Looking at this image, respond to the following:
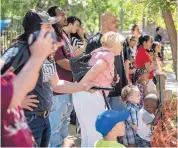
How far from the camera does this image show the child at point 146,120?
5906 mm

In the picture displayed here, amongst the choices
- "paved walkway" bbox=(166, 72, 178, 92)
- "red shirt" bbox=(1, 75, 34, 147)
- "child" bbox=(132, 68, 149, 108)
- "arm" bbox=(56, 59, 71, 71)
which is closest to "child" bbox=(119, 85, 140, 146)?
"arm" bbox=(56, 59, 71, 71)

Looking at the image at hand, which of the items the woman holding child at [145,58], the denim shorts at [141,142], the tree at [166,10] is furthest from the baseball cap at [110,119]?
the woman holding child at [145,58]

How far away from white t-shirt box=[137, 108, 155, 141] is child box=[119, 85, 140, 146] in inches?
2.7

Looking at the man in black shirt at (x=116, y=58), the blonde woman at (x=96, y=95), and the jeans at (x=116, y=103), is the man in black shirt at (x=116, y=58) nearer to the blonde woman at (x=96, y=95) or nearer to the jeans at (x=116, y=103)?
the jeans at (x=116, y=103)

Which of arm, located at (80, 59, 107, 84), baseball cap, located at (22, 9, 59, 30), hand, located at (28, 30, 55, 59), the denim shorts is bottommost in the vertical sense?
the denim shorts

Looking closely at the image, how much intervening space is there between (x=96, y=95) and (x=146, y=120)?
2.72 ft

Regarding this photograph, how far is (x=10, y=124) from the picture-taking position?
245 cm

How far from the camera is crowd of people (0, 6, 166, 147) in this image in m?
2.46

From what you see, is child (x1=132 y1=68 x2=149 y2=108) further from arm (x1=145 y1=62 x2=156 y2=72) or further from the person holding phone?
the person holding phone

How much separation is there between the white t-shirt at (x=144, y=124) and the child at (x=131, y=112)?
0.23 feet

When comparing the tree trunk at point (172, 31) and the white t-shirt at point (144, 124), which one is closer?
the white t-shirt at point (144, 124)

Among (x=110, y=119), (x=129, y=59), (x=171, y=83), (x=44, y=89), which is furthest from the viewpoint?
(x=171, y=83)

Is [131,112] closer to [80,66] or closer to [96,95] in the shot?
[96,95]

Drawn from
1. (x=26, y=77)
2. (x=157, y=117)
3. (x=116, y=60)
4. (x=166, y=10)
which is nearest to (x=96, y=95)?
(x=157, y=117)
